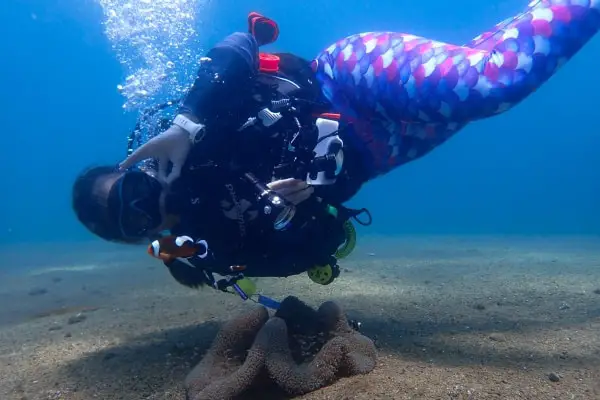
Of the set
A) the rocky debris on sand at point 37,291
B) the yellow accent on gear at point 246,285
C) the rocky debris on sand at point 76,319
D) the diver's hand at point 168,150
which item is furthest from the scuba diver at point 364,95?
the rocky debris on sand at point 37,291

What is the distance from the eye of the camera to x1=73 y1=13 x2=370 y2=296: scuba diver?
2.89m

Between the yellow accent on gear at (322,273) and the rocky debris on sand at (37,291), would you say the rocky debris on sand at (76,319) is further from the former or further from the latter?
the rocky debris on sand at (37,291)

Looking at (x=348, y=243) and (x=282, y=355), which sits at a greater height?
(x=348, y=243)

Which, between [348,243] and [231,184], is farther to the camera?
[348,243]

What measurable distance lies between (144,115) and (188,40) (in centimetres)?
559

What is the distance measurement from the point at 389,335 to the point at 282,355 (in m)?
1.49

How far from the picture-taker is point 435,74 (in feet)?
10.1

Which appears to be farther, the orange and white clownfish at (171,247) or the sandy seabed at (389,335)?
the sandy seabed at (389,335)

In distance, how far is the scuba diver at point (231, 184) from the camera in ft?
9.50

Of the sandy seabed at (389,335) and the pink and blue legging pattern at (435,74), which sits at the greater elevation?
the pink and blue legging pattern at (435,74)

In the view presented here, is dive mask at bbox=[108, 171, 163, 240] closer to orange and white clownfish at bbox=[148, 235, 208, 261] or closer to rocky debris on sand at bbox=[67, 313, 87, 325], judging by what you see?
orange and white clownfish at bbox=[148, 235, 208, 261]

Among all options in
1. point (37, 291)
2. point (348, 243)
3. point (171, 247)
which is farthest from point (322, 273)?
point (37, 291)

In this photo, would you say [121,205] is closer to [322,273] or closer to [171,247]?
[171,247]

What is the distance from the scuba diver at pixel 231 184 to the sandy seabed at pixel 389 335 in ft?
3.23
